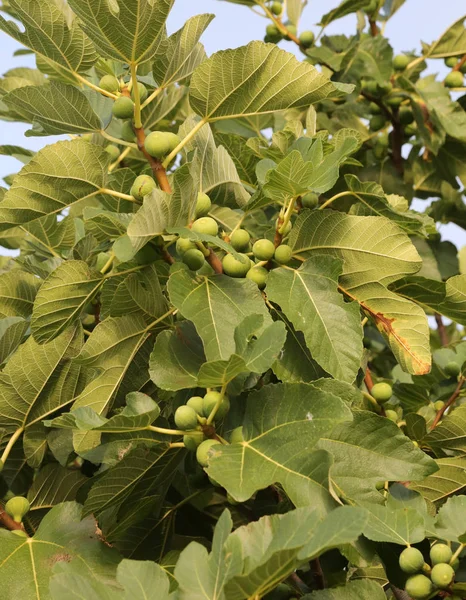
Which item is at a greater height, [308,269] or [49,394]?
[308,269]

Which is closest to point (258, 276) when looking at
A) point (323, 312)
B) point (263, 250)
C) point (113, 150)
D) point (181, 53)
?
point (263, 250)

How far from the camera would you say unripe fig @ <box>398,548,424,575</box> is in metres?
1.40

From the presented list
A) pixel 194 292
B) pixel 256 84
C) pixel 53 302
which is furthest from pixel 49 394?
pixel 256 84

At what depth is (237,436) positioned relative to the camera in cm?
139

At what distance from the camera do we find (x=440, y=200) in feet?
10.2

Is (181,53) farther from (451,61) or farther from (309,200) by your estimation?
(451,61)

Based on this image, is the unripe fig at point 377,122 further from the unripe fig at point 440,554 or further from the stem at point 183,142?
the unripe fig at point 440,554

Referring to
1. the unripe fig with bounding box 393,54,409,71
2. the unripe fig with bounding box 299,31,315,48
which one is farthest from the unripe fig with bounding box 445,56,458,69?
the unripe fig with bounding box 299,31,315,48

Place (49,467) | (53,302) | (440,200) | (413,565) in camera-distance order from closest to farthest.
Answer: (413,565)
(53,302)
(49,467)
(440,200)

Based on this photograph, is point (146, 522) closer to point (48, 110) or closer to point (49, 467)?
point (49, 467)

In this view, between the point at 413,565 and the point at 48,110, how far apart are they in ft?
3.69

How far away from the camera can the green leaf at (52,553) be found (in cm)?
145

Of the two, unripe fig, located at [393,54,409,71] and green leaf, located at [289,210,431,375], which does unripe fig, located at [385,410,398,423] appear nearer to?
green leaf, located at [289,210,431,375]

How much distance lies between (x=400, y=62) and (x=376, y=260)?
1649mm
